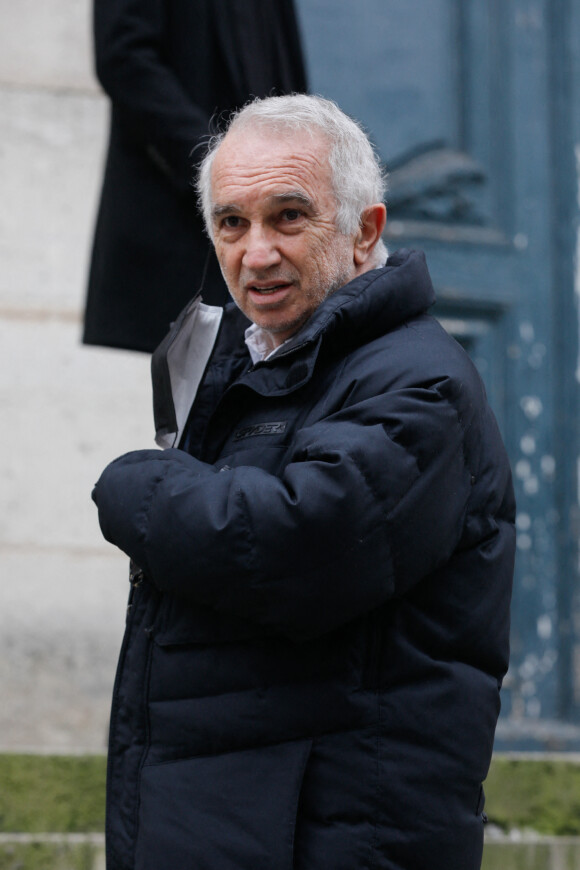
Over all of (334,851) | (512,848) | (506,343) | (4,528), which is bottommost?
(512,848)

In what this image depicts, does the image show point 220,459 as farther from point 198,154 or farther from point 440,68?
point 440,68

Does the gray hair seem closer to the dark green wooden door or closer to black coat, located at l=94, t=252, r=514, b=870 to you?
black coat, located at l=94, t=252, r=514, b=870

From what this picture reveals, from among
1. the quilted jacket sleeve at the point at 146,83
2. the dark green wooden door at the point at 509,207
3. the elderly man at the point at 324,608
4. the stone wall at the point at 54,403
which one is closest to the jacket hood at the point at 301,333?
the elderly man at the point at 324,608

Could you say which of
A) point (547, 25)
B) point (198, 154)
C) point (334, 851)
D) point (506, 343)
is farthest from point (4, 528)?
point (547, 25)

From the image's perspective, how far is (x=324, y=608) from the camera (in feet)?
5.25

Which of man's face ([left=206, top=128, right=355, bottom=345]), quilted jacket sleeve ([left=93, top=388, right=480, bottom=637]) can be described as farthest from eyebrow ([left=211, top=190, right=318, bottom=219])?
quilted jacket sleeve ([left=93, top=388, right=480, bottom=637])

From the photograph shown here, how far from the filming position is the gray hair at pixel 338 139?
1928mm

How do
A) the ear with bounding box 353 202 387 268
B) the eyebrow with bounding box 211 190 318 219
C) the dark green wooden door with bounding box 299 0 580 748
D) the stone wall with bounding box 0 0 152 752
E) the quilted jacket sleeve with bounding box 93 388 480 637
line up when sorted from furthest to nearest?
the dark green wooden door with bounding box 299 0 580 748 → the stone wall with bounding box 0 0 152 752 → the ear with bounding box 353 202 387 268 → the eyebrow with bounding box 211 190 318 219 → the quilted jacket sleeve with bounding box 93 388 480 637

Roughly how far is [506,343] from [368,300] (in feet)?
7.08

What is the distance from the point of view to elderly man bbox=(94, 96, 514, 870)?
5.24 ft

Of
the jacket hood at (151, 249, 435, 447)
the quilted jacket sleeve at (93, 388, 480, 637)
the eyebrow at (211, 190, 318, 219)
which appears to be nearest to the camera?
the quilted jacket sleeve at (93, 388, 480, 637)

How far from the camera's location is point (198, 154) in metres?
2.95

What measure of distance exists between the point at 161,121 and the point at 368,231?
117 centimetres

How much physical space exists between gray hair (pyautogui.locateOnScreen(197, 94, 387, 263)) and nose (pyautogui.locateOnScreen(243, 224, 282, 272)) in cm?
11
